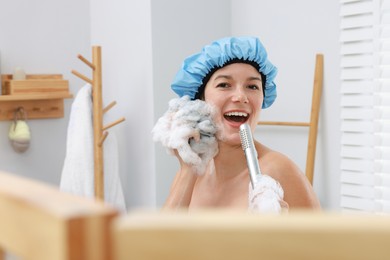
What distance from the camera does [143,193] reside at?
9.25 feet

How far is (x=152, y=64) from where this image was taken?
269cm

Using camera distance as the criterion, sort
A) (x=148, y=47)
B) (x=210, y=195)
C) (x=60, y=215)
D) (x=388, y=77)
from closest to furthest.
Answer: (x=60, y=215) → (x=210, y=195) → (x=388, y=77) → (x=148, y=47)

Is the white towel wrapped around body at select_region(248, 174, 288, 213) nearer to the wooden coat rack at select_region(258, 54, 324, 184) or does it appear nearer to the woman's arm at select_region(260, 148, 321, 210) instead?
the woman's arm at select_region(260, 148, 321, 210)

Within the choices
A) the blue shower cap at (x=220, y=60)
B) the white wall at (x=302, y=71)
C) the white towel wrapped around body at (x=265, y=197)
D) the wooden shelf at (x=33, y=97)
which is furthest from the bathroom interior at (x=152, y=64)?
the white towel wrapped around body at (x=265, y=197)

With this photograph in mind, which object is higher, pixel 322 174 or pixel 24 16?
pixel 24 16

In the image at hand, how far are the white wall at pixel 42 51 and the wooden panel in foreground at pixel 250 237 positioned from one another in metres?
2.68

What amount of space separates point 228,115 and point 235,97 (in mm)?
53

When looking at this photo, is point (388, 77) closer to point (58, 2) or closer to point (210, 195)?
point (210, 195)

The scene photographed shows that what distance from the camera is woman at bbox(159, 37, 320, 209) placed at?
62.4 inches

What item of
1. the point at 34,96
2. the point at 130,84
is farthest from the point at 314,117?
the point at 34,96

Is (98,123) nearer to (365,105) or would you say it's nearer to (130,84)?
(130,84)

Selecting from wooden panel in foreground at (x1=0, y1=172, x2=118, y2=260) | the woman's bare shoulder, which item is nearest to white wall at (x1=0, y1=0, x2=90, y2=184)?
the woman's bare shoulder

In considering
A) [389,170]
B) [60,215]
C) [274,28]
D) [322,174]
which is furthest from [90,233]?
[274,28]

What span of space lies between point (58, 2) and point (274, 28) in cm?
103
